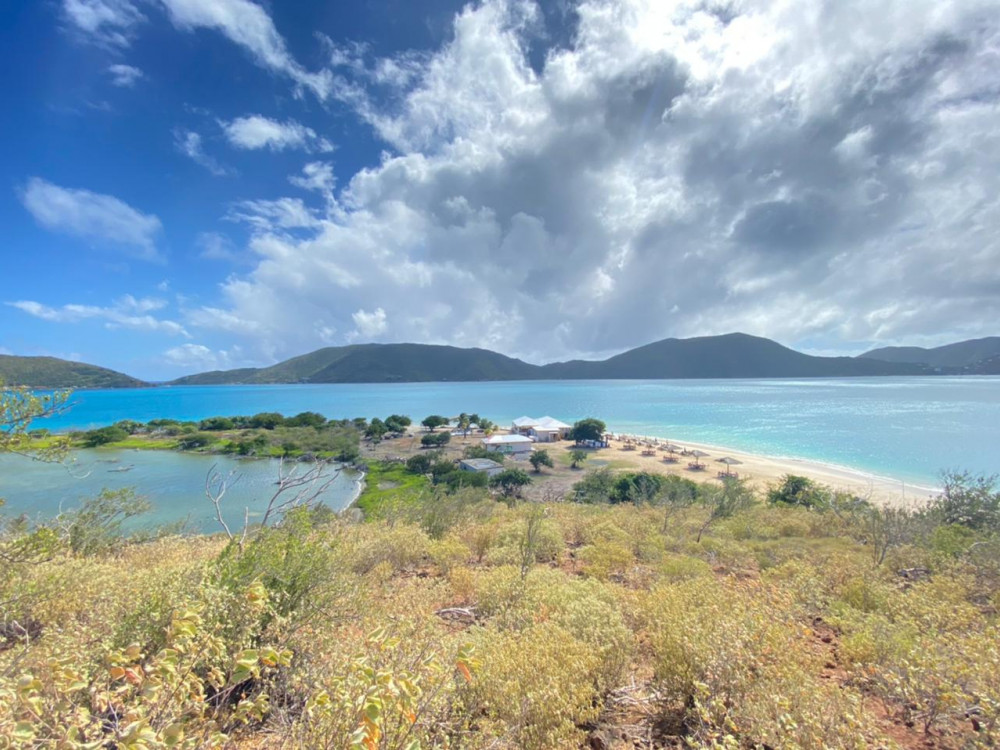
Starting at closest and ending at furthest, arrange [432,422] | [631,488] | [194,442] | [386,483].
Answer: [631,488] < [386,483] < [194,442] < [432,422]

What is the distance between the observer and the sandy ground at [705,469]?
2327cm

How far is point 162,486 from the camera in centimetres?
2994

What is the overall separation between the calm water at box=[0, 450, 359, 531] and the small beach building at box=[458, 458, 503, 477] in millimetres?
8297

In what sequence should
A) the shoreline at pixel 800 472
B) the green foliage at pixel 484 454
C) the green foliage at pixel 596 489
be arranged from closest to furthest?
the green foliage at pixel 596 489 < the shoreline at pixel 800 472 < the green foliage at pixel 484 454

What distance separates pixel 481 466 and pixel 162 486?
23.1 meters

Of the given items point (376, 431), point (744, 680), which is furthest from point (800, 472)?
point (376, 431)

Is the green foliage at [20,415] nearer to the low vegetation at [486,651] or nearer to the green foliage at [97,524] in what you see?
Answer: the low vegetation at [486,651]

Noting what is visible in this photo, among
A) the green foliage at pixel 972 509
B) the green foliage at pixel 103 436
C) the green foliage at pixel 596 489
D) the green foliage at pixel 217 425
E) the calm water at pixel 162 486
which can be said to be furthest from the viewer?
→ the green foliage at pixel 217 425

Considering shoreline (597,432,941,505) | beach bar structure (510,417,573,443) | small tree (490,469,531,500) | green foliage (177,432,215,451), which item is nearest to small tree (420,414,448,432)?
beach bar structure (510,417,573,443)

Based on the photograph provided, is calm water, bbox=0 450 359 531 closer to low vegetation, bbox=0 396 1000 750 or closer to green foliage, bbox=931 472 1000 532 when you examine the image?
low vegetation, bbox=0 396 1000 750

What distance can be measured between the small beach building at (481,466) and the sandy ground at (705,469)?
104 inches

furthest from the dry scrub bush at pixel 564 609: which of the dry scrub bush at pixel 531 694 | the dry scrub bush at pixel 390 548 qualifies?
the dry scrub bush at pixel 390 548

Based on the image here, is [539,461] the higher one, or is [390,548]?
[390,548]

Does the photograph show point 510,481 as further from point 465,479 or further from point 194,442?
point 194,442
